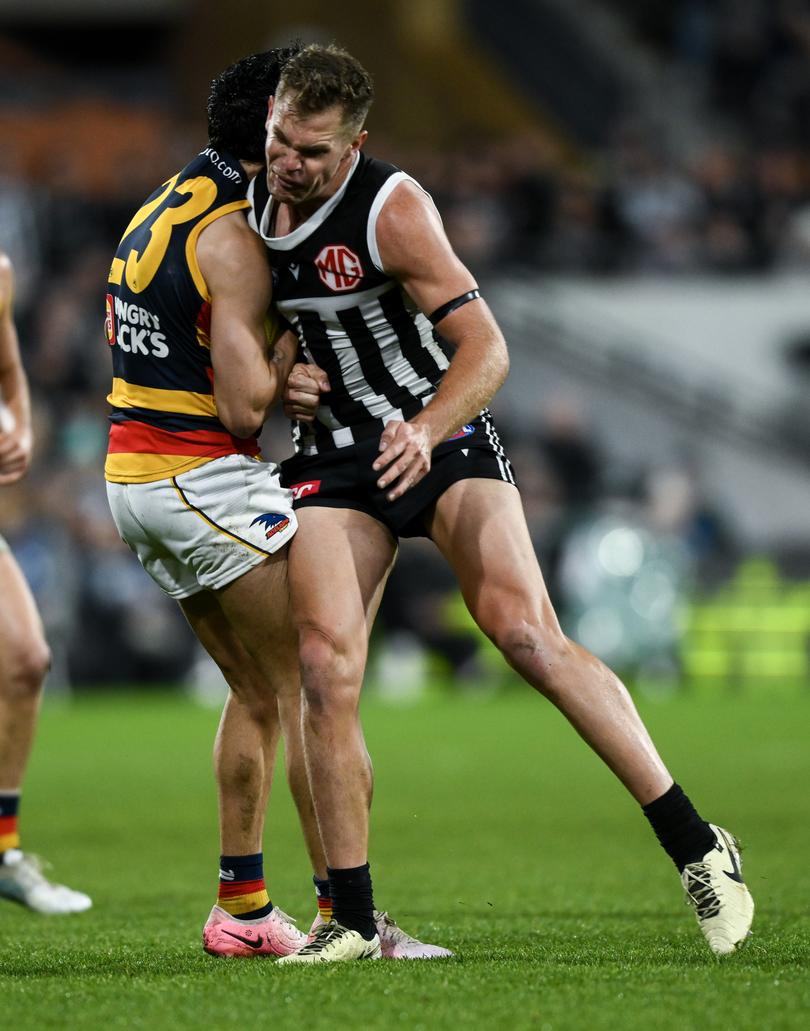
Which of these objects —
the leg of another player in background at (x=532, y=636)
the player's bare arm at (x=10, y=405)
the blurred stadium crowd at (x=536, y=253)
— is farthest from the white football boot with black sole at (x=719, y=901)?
the blurred stadium crowd at (x=536, y=253)

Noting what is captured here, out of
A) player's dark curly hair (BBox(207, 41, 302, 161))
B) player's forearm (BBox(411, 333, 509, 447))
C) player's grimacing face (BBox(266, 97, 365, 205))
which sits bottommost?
player's forearm (BBox(411, 333, 509, 447))

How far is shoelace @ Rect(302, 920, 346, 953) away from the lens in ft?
14.7

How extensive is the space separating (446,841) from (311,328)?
311 centimetres

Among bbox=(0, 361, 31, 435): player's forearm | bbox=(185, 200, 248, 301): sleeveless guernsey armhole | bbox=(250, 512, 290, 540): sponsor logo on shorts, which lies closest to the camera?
bbox=(185, 200, 248, 301): sleeveless guernsey armhole

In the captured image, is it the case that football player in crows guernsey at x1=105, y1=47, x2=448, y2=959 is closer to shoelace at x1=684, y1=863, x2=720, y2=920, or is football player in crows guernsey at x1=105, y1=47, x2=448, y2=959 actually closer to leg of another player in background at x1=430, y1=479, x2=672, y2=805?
leg of another player in background at x1=430, y1=479, x2=672, y2=805

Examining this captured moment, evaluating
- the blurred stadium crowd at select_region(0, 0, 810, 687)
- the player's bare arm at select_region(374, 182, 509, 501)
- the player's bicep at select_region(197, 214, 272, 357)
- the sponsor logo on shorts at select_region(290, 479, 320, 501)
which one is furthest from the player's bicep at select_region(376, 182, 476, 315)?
the blurred stadium crowd at select_region(0, 0, 810, 687)

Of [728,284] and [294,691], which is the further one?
[728,284]

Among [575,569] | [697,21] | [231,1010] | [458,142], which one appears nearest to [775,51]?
[697,21]

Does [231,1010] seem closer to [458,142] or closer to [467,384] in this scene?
[467,384]

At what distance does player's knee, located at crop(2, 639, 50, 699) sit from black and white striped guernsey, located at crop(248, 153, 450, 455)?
64.1 inches

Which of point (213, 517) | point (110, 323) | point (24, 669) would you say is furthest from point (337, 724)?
point (24, 669)

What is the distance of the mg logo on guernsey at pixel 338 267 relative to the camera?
470cm

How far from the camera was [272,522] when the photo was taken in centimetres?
478

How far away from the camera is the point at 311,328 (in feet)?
16.1
